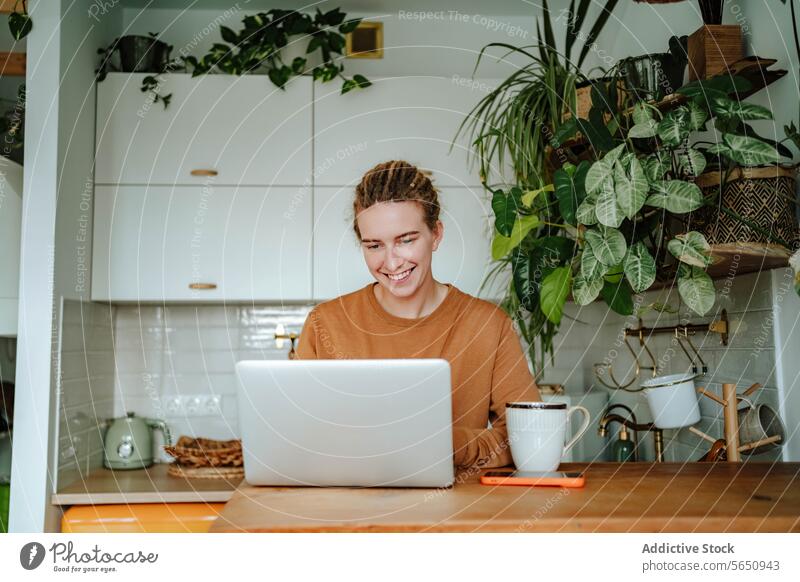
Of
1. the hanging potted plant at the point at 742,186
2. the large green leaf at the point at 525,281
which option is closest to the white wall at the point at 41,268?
the large green leaf at the point at 525,281

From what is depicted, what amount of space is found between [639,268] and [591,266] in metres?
0.08

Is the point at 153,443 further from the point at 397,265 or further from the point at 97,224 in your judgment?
the point at 397,265

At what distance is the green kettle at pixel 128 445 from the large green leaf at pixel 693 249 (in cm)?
155

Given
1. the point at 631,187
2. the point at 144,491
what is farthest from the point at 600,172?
the point at 144,491

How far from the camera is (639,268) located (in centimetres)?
124

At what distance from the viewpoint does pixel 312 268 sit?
7.09 ft

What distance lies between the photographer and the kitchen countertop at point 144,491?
1.91m

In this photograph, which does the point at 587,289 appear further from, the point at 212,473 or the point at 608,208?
the point at 212,473

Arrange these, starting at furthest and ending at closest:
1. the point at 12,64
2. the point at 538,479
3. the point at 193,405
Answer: the point at 193,405
the point at 12,64
the point at 538,479

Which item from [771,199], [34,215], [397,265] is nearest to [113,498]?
[34,215]

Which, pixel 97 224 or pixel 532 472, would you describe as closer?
pixel 532 472

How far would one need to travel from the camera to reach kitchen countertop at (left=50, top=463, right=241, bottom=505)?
191 centimetres

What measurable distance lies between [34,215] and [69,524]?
778 mm
